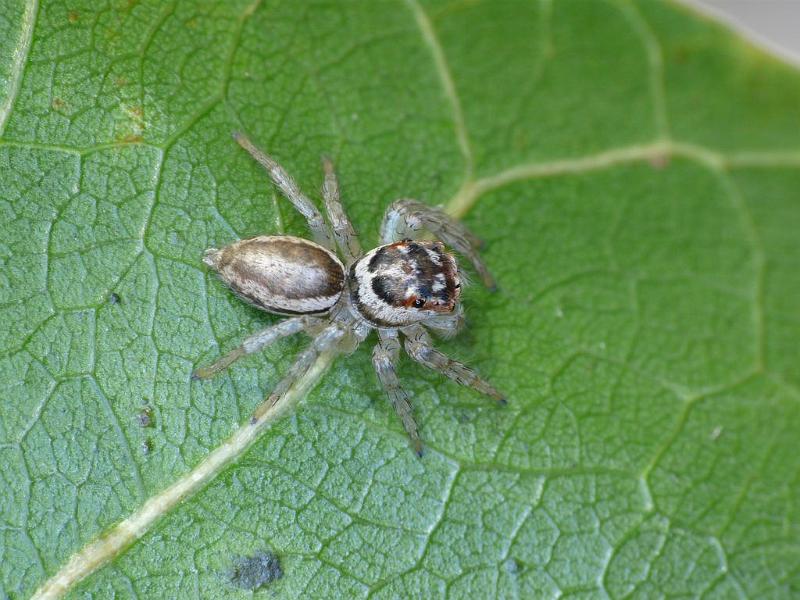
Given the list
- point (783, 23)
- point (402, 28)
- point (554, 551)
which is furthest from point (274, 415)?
point (783, 23)

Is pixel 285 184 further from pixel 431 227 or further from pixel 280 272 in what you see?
pixel 431 227

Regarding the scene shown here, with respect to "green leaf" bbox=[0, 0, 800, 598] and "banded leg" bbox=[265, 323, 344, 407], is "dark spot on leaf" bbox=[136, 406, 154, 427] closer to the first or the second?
"green leaf" bbox=[0, 0, 800, 598]

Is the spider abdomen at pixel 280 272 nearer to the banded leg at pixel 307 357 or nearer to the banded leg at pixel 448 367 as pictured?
the banded leg at pixel 307 357

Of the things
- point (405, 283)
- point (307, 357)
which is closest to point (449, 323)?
point (405, 283)

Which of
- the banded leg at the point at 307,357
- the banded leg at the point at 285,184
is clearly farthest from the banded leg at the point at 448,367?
the banded leg at the point at 285,184

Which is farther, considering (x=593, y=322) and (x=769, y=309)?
(x=769, y=309)

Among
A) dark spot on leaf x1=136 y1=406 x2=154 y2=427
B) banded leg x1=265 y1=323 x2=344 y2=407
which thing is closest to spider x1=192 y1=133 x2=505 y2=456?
banded leg x1=265 y1=323 x2=344 y2=407

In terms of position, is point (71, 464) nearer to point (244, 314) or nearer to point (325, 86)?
point (244, 314)
